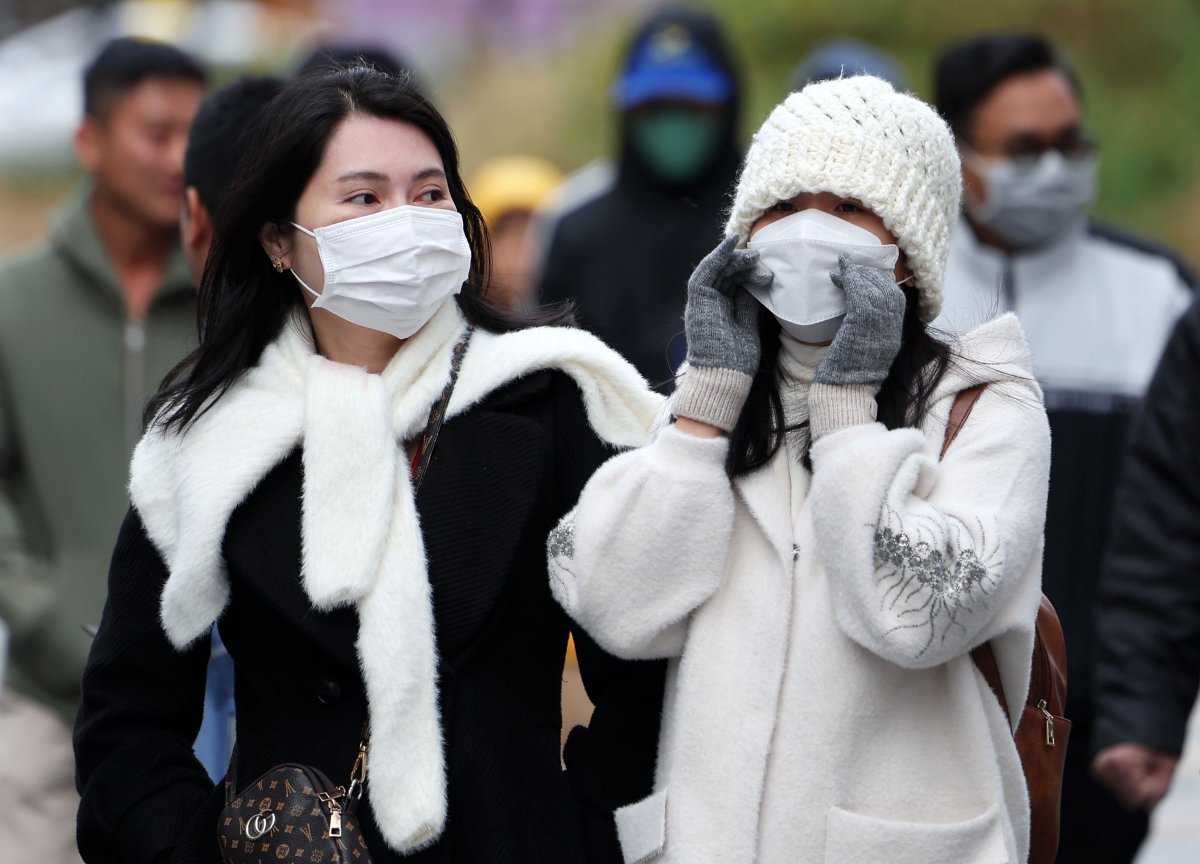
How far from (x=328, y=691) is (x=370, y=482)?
344 millimetres

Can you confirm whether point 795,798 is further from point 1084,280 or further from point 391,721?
point 1084,280

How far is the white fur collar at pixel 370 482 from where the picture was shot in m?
3.25

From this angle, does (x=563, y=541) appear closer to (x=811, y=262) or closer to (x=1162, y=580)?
(x=811, y=262)

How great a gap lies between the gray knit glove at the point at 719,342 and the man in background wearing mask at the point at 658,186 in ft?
13.0

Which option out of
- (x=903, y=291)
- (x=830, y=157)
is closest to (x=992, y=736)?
(x=903, y=291)

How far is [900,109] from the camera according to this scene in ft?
10.8

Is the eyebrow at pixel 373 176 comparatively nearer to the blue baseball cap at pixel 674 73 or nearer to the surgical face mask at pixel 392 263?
the surgical face mask at pixel 392 263

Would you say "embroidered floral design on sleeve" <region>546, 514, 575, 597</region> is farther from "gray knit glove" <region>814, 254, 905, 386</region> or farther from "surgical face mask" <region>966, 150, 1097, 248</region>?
"surgical face mask" <region>966, 150, 1097, 248</region>

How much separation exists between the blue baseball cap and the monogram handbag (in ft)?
15.1

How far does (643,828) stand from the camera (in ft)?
10.7

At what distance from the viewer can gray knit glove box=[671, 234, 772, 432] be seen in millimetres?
3203

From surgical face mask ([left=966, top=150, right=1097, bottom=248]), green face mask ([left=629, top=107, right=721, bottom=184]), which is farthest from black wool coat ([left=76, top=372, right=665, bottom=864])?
green face mask ([left=629, top=107, right=721, bottom=184])

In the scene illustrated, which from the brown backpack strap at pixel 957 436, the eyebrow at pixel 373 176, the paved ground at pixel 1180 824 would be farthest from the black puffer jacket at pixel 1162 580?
the paved ground at pixel 1180 824

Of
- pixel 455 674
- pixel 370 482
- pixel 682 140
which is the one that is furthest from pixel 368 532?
pixel 682 140
